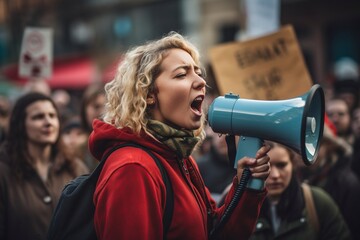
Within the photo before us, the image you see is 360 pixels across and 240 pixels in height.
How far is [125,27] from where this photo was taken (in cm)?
2325

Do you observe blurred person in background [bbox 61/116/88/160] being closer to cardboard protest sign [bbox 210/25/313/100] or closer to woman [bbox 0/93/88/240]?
woman [bbox 0/93/88/240]

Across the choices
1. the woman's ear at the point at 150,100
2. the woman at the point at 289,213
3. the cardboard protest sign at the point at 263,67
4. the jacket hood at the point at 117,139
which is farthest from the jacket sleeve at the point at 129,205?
the cardboard protest sign at the point at 263,67

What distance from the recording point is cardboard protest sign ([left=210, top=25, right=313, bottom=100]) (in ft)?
15.2

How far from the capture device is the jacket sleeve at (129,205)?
88.3 inches

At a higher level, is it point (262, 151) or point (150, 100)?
point (150, 100)

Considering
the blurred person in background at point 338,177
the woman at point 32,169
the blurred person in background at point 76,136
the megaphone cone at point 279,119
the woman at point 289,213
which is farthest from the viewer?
the blurred person in background at point 76,136

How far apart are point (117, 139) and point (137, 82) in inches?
10.3

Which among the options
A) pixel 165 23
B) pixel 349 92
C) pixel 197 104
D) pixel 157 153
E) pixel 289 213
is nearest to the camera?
pixel 157 153

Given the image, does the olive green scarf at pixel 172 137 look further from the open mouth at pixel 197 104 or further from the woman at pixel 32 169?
the woman at pixel 32 169

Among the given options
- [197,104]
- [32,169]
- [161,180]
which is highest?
[197,104]

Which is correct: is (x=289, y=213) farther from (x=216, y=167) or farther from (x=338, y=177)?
(x=216, y=167)

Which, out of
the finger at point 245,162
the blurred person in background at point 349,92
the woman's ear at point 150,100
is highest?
the woman's ear at point 150,100

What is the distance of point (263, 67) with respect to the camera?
4.82 metres

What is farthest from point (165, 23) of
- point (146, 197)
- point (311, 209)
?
point (146, 197)
